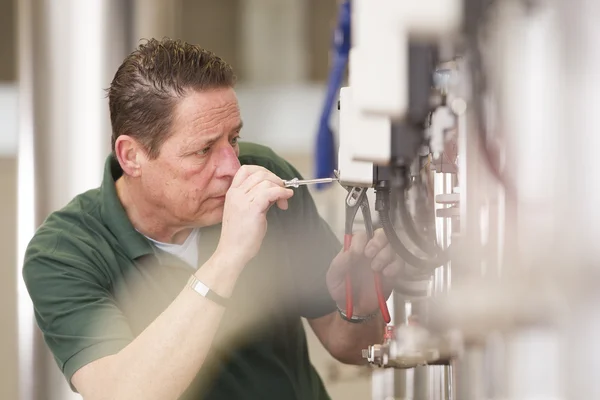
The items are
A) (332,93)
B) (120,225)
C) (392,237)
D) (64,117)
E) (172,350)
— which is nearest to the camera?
(392,237)

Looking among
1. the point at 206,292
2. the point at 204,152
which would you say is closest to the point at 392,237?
the point at 206,292

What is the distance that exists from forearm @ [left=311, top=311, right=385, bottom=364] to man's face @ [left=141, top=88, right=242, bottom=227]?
0.92ft

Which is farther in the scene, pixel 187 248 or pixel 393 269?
pixel 187 248

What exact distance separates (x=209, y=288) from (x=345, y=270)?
10.1 inches

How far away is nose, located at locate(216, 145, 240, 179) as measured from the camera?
1.23 meters

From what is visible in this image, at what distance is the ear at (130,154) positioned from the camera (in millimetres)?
1290

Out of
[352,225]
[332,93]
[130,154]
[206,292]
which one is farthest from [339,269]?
[332,93]

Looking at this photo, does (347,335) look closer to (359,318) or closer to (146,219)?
→ (359,318)

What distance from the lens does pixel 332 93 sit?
6.41 feet

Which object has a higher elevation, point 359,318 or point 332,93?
point 332,93

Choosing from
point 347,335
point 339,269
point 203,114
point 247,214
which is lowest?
point 347,335

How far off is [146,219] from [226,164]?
19 cm

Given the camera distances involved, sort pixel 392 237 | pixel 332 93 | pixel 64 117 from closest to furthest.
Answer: pixel 392 237 → pixel 64 117 → pixel 332 93

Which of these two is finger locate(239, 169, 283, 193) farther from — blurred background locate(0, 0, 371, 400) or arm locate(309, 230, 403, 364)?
blurred background locate(0, 0, 371, 400)
